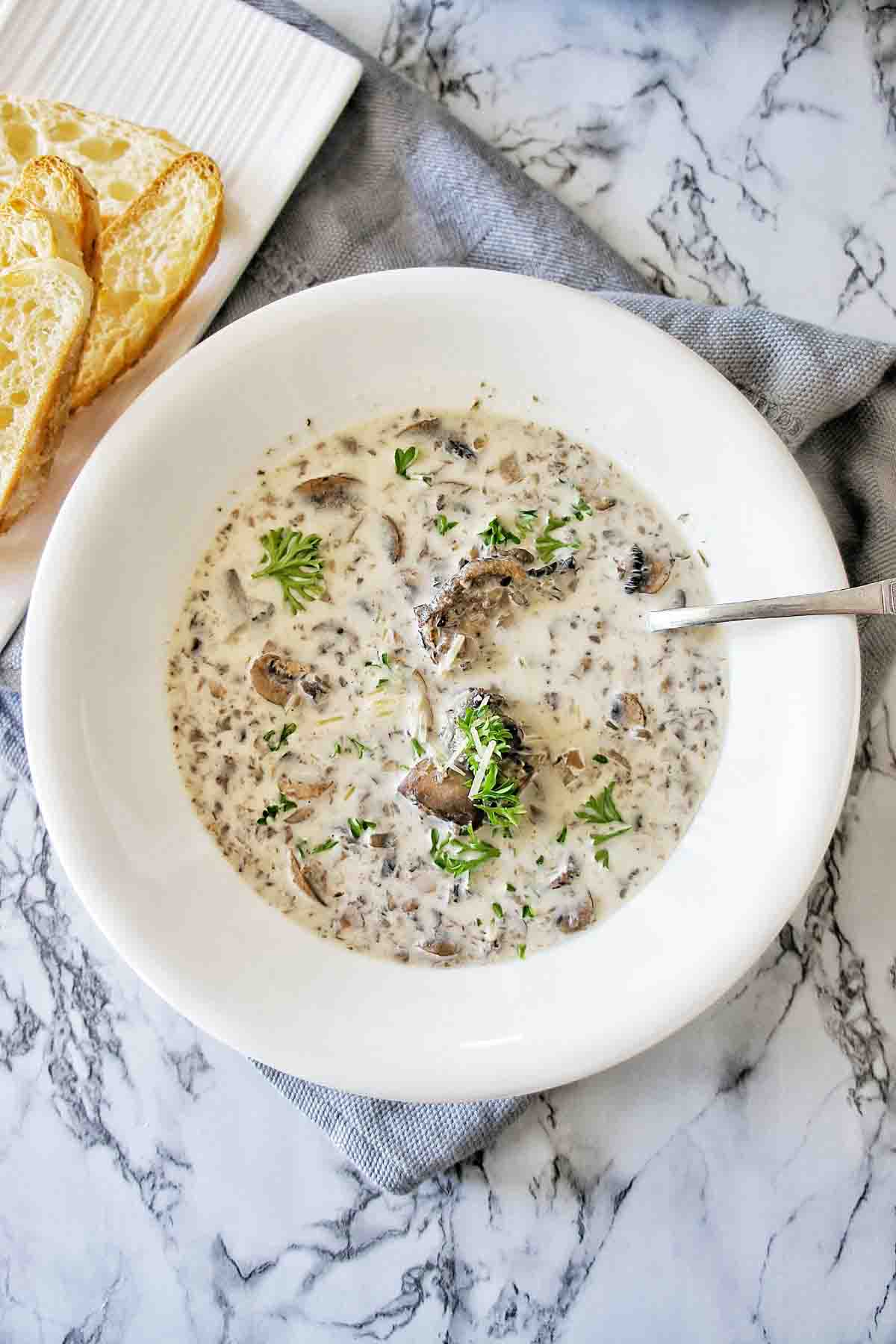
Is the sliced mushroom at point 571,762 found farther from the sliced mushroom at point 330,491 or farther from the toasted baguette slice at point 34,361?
the toasted baguette slice at point 34,361

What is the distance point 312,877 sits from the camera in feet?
7.55

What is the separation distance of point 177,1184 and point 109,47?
2442 millimetres

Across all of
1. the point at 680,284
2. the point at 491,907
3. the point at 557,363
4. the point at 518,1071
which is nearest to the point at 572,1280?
the point at 518,1071

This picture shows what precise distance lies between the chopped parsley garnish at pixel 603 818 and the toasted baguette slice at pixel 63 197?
4.82 feet

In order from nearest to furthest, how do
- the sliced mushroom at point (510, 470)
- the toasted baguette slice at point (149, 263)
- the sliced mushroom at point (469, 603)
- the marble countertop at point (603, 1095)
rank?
the sliced mushroom at point (469, 603) → the sliced mushroom at point (510, 470) → the toasted baguette slice at point (149, 263) → the marble countertop at point (603, 1095)

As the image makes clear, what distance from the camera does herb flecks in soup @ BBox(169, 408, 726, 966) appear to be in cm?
226

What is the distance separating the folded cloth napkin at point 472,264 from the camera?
2445 millimetres

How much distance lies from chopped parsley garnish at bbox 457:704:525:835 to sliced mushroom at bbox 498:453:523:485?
17.9 inches

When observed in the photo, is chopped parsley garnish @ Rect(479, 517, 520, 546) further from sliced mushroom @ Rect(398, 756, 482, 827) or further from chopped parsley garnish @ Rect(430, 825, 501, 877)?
chopped parsley garnish @ Rect(430, 825, 501, 877)

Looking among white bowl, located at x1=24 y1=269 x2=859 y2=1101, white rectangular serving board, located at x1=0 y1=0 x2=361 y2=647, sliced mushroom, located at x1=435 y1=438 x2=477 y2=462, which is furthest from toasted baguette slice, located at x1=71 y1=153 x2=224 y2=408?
sliced mushroom, located at x1=435 y1=438 x2=477 y2=462

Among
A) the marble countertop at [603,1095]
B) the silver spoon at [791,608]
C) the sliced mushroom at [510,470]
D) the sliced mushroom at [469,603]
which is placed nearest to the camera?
the silver spoon at [791,608]

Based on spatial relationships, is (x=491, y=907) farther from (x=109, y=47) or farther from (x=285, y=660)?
(x=109, y=47)

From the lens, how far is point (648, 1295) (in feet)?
8.52

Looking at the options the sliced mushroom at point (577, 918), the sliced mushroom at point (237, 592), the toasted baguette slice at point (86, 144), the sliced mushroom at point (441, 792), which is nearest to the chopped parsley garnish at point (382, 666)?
the sliced mushroom at point (441, 792)
